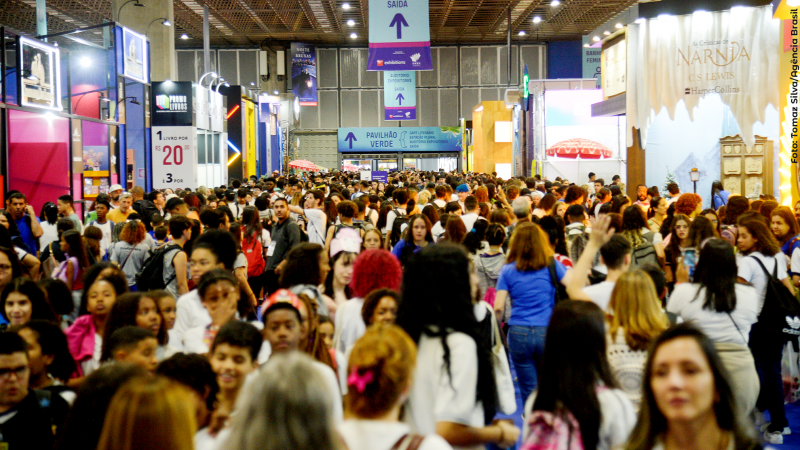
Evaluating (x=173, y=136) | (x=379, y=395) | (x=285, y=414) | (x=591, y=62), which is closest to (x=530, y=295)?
(x=379, y=395)

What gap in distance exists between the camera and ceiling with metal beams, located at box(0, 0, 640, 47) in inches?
1083

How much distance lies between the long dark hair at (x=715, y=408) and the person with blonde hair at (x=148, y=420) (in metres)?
1.17

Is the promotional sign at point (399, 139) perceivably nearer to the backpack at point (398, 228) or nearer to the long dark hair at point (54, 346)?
the backpack at point (398, 228)

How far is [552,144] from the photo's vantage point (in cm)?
2003

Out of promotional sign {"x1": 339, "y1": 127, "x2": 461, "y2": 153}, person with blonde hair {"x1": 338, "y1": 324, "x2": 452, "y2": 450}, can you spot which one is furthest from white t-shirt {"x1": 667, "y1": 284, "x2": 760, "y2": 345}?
promotional sign {"x1": 339, "y1": 127, "x2": 461, "y2": 153}

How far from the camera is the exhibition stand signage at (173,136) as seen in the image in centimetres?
1619

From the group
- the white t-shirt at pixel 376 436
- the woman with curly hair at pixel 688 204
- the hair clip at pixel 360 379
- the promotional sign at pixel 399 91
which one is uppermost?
the promotional sign at pixel 399 91

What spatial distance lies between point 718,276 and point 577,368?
5.92 ft

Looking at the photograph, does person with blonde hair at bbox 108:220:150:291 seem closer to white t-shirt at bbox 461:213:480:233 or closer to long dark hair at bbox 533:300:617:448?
white t-shirt at bbox 461:213:480:233

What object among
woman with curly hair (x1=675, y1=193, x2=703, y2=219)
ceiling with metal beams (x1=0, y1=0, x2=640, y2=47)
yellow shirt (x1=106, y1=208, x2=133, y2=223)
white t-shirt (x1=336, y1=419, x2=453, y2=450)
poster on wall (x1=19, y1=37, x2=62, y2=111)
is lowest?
white t-shirt (x1=336, y1=419, x2=453, y2=450)

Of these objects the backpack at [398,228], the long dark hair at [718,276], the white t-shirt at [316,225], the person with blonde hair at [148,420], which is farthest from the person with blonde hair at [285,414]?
the white t-shirt at [316,225]

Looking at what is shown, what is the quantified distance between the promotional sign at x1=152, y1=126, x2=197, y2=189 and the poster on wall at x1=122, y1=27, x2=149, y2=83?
1.30 metres

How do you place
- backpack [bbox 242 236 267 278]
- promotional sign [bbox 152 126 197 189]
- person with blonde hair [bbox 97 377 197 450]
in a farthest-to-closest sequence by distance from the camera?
promotional sign [bbox 152 126 197 189] → backpack [bbox 242 236 267 278] → person with blonde hair [bbox 97 377 197 450]

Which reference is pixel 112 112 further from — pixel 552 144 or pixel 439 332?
pixel 439 332
